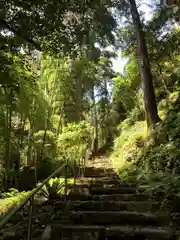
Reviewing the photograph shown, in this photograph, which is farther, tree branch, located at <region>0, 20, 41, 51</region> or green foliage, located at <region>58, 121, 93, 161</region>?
green foliage, located at <region>58, 121, 93, 161</region>

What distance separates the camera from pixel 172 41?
294 inches

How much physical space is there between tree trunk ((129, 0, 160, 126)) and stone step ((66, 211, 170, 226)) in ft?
14.1

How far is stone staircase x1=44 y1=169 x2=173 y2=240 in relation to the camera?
270 cm

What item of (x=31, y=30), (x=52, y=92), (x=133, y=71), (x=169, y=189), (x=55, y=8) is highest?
(x=133, y=71)

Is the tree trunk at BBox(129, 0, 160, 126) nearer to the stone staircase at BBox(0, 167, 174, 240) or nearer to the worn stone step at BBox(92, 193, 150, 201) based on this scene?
the stone staircase at BBox(0, 167, 174, 240)

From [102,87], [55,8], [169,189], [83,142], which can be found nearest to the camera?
[169,189]

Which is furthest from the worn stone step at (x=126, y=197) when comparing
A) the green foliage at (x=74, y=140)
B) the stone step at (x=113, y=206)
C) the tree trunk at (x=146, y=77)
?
the green foliage at (x=74, y=140)

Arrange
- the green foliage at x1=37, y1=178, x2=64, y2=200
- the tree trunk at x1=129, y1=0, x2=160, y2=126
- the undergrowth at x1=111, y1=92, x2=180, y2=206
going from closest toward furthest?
the undergrowth at x1=111, y1=92, x2=180, y2=206, the green foliage at x1=37, y1=178, x2=64, y2=200, the tree trunk at x1=129, y1=0, x2=160, y2=126

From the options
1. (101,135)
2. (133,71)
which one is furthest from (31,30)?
(101,135)

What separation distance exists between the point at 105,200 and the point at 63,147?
16.5 ft

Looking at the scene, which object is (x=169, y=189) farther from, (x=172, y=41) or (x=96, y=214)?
(x=172, y=41)

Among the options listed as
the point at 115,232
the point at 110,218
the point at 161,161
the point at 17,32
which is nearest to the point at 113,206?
the point at 110,218

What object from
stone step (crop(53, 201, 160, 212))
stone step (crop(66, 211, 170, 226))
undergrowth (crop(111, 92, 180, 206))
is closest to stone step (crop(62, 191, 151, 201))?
undergrowth (crop(111, 92, 180, 206))

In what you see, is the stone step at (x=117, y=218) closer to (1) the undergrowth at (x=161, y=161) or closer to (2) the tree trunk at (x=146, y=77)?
(1) the undergrowth at (x=161, y=161)
